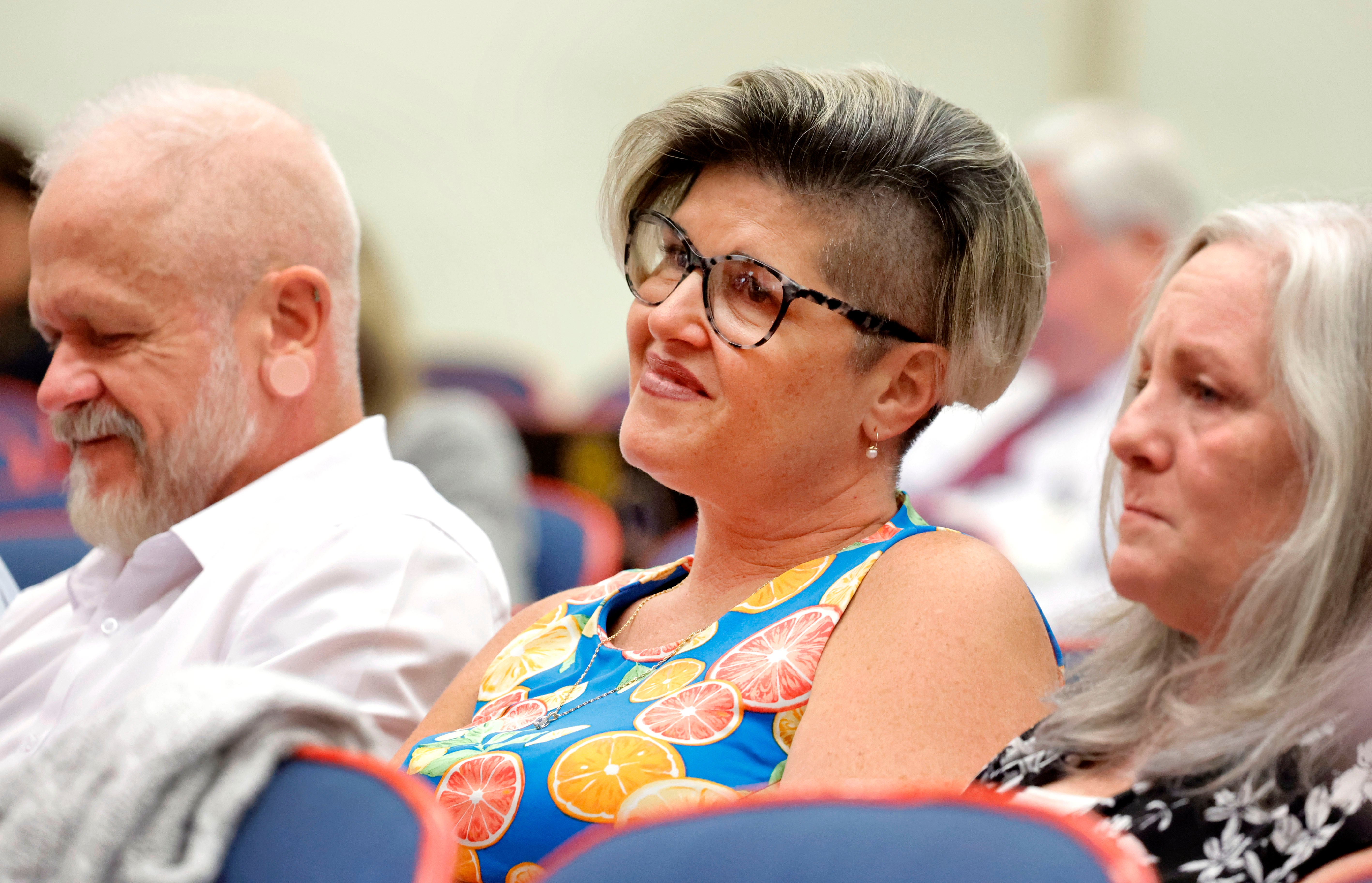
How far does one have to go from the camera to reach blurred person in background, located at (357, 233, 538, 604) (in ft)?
8.76

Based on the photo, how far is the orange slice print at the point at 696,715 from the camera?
1319mm

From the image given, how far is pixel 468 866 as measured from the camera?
4.47 ft

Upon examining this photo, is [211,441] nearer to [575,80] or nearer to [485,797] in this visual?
[485,797]

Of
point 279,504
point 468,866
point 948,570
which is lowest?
point 468,866

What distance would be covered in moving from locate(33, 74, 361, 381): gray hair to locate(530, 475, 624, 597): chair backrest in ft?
2.46

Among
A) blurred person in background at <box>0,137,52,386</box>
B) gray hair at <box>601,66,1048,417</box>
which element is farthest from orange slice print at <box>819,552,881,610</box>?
blurred person in background at <box>0,137,52,386</box>

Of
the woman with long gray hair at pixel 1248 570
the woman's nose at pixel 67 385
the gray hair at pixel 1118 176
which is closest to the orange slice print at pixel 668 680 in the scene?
the woman with long gray hair at pixel 1248 570

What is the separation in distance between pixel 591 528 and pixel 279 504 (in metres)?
0.94

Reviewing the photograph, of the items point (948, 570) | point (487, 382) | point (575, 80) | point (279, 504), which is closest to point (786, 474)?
point (948, 570)

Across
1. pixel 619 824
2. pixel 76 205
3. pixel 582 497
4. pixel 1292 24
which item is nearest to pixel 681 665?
pixel 619 824

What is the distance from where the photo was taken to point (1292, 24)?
21.6 ft

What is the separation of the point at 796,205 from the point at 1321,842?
83cm

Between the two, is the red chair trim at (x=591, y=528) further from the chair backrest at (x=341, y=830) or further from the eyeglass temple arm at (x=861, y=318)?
the chair backrest at (x=341, y=830)

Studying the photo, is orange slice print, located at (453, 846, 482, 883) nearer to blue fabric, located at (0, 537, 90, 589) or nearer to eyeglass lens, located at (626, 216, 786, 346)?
eyeglass lens, located at (626, 216, 786, 346)
